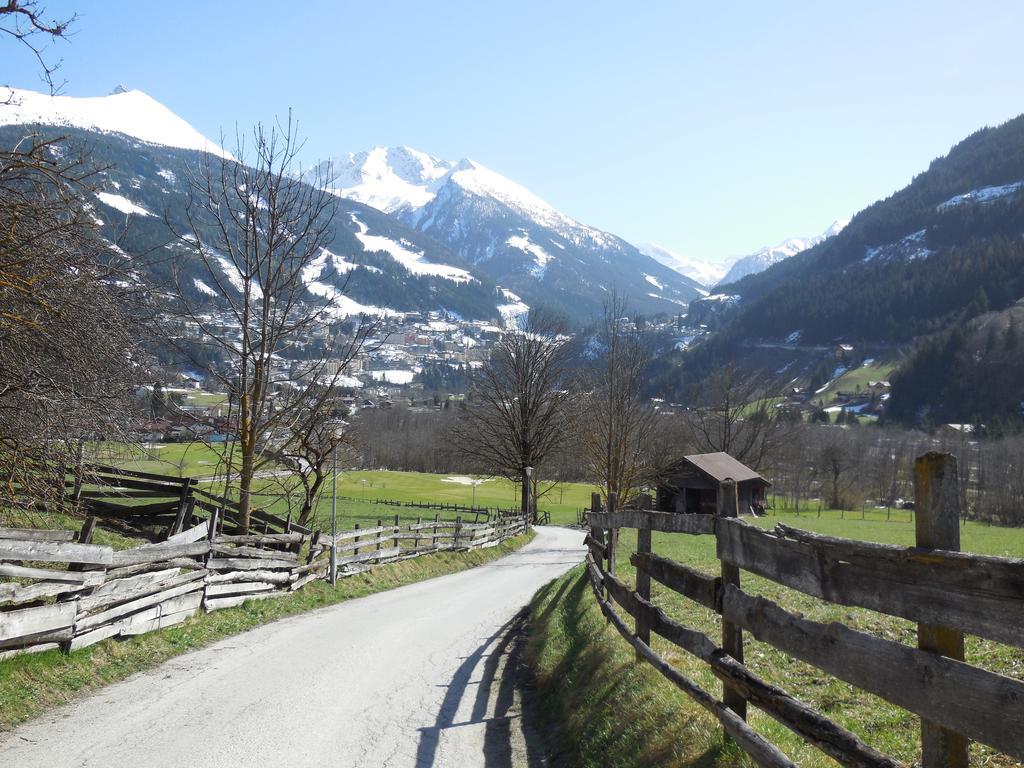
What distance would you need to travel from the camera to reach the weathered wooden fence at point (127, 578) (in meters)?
8.54

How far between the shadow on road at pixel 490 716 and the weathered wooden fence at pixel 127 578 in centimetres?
466

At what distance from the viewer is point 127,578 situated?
34.0 feet

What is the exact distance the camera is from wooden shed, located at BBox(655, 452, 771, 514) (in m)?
55.4

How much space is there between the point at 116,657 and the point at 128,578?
111 cm

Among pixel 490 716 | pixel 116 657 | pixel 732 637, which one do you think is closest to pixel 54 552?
pixel 116 657

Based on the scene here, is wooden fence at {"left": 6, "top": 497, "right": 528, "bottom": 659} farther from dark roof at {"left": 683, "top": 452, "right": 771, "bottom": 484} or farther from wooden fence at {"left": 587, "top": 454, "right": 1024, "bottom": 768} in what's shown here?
dark roof at {"left": 683, "top": 452, "right": 771, "bottom": 484}

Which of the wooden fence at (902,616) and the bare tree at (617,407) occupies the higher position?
the bare tree at (617,407)

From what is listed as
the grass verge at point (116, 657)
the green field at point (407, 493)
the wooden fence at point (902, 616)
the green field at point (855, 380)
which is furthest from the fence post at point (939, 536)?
the green field at point (855, 380)

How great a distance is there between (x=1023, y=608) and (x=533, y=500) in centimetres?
4856

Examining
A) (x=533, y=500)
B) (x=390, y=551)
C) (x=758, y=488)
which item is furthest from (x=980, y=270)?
(x=390, y=551)

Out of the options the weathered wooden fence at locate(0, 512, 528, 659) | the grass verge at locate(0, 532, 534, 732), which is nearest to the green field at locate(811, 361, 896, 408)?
the weathered wooden fence at locate(0, 512, 528, 659)

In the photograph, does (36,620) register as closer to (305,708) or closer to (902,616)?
(305,708)

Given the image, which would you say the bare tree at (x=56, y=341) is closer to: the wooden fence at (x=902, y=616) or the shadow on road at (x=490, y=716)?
the shadow on road at (x=490, y=716)

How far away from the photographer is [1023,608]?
2811 mm
